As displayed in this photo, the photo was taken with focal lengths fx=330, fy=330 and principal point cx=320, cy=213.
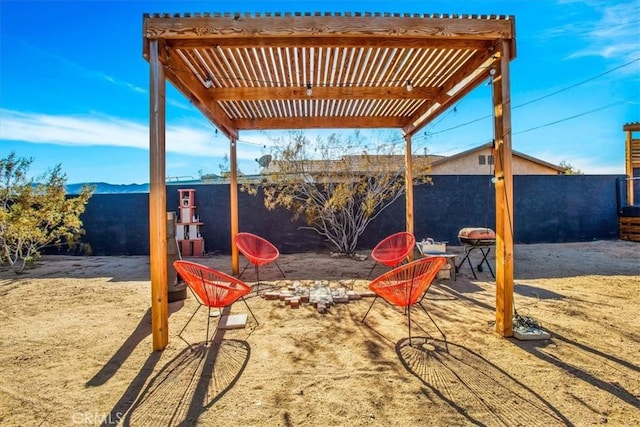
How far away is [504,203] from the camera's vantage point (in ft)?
9.11

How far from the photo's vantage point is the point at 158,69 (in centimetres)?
265

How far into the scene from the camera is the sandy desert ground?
179 centimetres

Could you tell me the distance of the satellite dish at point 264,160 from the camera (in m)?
7.17

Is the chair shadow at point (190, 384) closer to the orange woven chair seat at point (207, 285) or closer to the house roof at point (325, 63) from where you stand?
the orange woven chair seat at point (207, 285)

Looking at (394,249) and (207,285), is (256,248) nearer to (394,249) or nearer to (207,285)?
(394,249)

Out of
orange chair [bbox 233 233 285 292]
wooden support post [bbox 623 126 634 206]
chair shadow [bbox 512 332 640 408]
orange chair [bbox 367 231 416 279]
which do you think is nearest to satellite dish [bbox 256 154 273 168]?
orange chair [bbox 233 233 285 292]

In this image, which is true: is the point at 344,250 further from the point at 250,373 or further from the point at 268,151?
the point at 250,373

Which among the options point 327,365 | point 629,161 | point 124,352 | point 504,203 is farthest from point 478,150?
point 124,352

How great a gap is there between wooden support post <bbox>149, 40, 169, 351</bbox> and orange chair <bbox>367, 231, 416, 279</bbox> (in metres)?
2.91

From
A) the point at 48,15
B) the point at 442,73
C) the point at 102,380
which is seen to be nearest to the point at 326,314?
the point at 102,380

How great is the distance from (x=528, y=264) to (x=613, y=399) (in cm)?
469

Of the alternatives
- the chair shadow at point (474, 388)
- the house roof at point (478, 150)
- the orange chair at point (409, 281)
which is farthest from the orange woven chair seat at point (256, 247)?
the house roof at point (478, 150)

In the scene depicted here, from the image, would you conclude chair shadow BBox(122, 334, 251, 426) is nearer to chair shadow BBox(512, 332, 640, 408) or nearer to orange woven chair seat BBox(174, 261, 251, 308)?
orange woven chair seat BBox(174, 261, 251, 308)

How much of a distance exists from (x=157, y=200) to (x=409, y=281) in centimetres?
210
